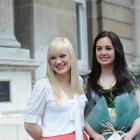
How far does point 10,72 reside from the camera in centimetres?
631

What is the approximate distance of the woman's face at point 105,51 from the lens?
12.1ft

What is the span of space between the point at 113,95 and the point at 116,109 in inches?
4.3

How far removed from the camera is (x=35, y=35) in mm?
7270

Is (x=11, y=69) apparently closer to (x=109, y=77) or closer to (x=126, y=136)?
(x=109, y=77)

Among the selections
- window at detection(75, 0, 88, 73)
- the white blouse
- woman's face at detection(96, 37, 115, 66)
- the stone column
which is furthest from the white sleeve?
window at detection(75, 0, 88, 73)

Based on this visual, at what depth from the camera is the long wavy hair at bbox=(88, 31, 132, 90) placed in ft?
12.1

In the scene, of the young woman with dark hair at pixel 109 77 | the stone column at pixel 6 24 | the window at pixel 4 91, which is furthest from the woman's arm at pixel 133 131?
the stone column at pixel 6 24

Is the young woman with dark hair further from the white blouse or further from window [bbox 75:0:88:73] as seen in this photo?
window [bbox 75:0:88:73]

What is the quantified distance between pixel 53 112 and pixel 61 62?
33 cm

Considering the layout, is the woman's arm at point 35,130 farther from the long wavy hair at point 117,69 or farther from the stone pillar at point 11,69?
the stone pillar at point 11,69

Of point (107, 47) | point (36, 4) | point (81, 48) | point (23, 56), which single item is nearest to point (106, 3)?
point (81, 48)

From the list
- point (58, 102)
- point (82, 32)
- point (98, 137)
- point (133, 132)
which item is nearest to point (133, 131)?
point (133, 132)

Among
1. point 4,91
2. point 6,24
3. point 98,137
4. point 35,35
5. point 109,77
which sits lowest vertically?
point 98,137

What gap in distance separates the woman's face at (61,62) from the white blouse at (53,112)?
105mm
